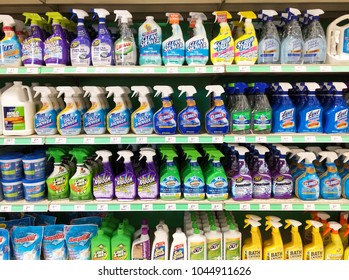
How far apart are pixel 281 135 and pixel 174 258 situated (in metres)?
1.04

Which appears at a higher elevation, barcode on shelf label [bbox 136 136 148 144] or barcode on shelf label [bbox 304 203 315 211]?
barcode on shelf label [bbox 136 136 148 144]

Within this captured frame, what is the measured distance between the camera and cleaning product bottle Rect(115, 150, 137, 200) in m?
2.20

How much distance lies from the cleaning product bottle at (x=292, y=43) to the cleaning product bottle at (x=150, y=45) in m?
0.78

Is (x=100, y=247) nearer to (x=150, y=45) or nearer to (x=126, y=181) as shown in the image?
(x=126, y=181)

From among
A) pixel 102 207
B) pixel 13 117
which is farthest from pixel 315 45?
pixel 13 117

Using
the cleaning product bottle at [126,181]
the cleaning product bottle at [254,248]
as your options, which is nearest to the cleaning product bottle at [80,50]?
the cleaning product bottle at [126,181]

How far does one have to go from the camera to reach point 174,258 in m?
2.19

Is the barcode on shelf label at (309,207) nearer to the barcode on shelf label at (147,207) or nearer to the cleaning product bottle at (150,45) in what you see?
the barcode on shelf label at (147,207)

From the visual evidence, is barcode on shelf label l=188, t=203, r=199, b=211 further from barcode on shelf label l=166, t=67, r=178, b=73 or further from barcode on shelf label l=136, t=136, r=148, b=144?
barcode on shelf label l=166, t=67, r=178, b=73

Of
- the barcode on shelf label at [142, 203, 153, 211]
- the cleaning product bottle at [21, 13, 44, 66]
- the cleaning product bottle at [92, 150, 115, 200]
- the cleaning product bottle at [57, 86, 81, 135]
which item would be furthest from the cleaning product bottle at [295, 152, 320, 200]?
the cleaning product bottle at [21, 13, 44, 66]

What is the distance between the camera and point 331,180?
2.22 meters

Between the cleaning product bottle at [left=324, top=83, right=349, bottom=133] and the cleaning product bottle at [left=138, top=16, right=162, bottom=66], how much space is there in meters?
1.13

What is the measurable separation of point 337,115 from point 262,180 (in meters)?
0.63
